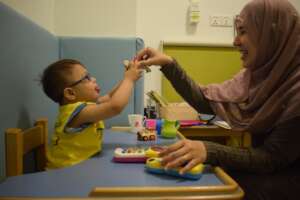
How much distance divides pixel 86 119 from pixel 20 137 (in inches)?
8.6

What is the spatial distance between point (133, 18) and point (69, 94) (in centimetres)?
105

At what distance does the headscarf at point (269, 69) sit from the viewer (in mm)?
967

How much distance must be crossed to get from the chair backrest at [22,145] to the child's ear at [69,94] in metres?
0.14

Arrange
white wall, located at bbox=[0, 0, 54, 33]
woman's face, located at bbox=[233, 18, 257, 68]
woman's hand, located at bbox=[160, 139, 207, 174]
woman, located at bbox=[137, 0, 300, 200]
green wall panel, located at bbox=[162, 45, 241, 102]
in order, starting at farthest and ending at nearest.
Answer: green wall panel, located at bbox=[162, 45, 241, 102]
white wall, located at bbox=[0, 0, 54, 33]
woman's face, located at bbox=[233, 18, 257, 68]
woman, located at bbox=[137, 0, 300, 200]
woman's hand, located at bbox=[160, 139, 207, 174]

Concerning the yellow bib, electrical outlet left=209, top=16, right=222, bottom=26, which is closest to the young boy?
the yellow bib

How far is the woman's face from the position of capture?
1.10 meters

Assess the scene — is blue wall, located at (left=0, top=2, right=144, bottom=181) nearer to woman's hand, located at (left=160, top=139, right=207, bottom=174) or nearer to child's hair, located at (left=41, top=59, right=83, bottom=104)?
child's hair, located at (left=41, top=59, right=83, bottom=104)

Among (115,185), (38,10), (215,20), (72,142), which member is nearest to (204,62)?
(215,20)

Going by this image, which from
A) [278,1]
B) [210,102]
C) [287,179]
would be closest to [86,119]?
[210,102]

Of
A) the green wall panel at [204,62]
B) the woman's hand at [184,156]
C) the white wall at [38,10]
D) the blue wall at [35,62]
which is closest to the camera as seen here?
the woman's hand at [184,156]

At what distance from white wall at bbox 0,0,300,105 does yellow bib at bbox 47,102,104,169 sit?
20.9 inches

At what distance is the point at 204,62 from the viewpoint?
2592 mm

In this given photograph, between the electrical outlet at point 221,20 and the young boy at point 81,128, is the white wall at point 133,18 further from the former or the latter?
the young boy at point 81,128

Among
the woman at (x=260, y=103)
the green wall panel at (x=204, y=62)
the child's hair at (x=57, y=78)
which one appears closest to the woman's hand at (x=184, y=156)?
the woman at (x=260, y=103)
